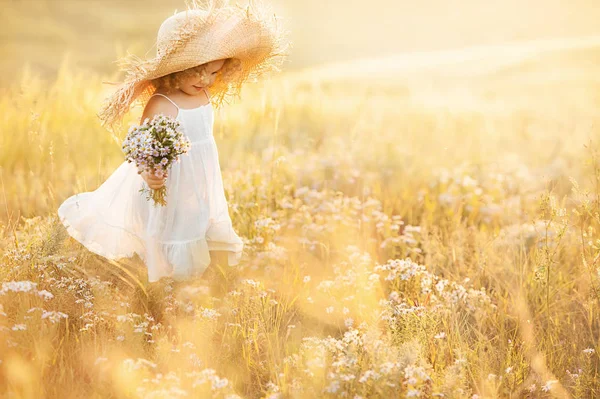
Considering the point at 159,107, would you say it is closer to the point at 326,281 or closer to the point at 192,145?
the point at 192,145

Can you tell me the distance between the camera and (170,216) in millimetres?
3910

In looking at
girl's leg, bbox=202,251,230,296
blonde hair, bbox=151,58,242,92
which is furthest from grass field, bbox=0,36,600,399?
blonde hair, bbox=151,58,242,92

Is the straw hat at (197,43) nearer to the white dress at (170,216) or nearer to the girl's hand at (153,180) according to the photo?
the white dress at (170,216)

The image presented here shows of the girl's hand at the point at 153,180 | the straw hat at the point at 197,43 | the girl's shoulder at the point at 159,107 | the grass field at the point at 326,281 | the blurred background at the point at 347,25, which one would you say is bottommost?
the grass field at the point at 326,281

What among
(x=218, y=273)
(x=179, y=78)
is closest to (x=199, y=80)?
(x=179, y=78)

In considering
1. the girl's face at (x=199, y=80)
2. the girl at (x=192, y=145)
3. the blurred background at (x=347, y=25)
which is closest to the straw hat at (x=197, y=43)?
the girl at (x=192, y=145)

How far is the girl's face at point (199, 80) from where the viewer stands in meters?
3.79

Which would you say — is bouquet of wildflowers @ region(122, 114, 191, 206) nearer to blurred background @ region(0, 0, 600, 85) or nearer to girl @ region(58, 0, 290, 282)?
girl @ region(58, 0, 290, 282)

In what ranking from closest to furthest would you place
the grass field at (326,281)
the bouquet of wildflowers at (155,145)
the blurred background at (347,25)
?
1. the grass field at (326,281)
2. the bouquet of wildflowers at (155,145)
3. the blurred background at (347,25)

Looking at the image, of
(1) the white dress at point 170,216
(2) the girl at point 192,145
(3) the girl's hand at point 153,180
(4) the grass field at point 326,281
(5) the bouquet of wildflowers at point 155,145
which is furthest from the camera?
(1) the white dress at point 170,216

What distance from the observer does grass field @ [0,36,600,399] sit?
2.98 metres

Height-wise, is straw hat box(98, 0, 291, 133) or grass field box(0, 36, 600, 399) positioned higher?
straw hat box(98, 0, 291, 133)

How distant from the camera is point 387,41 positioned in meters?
26.2

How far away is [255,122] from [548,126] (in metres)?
4.55
